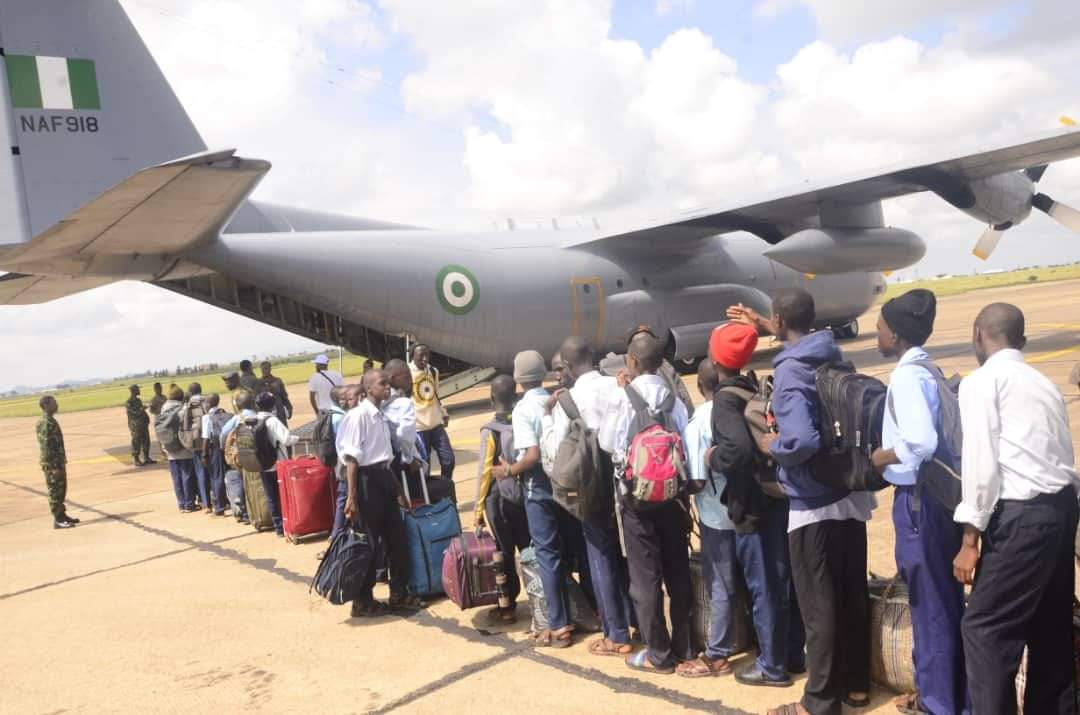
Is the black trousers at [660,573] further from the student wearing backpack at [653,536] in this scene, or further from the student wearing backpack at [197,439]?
the student wearing backpack at [197,439]

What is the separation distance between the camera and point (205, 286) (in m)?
15.1

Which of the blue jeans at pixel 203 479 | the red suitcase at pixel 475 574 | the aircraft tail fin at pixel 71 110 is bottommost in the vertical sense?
the red suitcase at pixel 475 574

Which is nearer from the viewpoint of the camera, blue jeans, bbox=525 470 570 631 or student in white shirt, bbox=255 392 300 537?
blue jeans, bbox=525 470 570 631

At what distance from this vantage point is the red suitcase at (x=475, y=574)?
5.56 metres

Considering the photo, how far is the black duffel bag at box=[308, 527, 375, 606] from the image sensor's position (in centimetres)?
570

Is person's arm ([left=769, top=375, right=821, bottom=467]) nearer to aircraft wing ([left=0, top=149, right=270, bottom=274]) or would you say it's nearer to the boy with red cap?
the boy with red cap

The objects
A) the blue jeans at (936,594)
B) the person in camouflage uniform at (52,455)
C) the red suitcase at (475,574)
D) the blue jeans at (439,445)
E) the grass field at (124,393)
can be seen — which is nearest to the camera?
the blue jeans at (936,594)

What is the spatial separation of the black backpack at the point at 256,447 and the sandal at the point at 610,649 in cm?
484

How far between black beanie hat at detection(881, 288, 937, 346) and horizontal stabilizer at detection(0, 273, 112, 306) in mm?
14413

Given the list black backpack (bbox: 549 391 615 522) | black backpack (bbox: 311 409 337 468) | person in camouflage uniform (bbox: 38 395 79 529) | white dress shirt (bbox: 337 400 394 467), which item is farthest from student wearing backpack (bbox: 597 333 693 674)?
person in camouflage uniform (bbox: 38 395 79 529)

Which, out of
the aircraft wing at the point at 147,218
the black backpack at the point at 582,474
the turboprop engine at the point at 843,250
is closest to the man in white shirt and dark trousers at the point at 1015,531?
the black backpack at the point at 582,474

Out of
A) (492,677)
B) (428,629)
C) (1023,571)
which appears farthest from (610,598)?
(1023,571)

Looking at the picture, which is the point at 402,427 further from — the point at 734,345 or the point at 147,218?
the point at 147,218

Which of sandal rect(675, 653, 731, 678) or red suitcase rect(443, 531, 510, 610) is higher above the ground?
red suitcase rect(443, 531, 510, 610)
